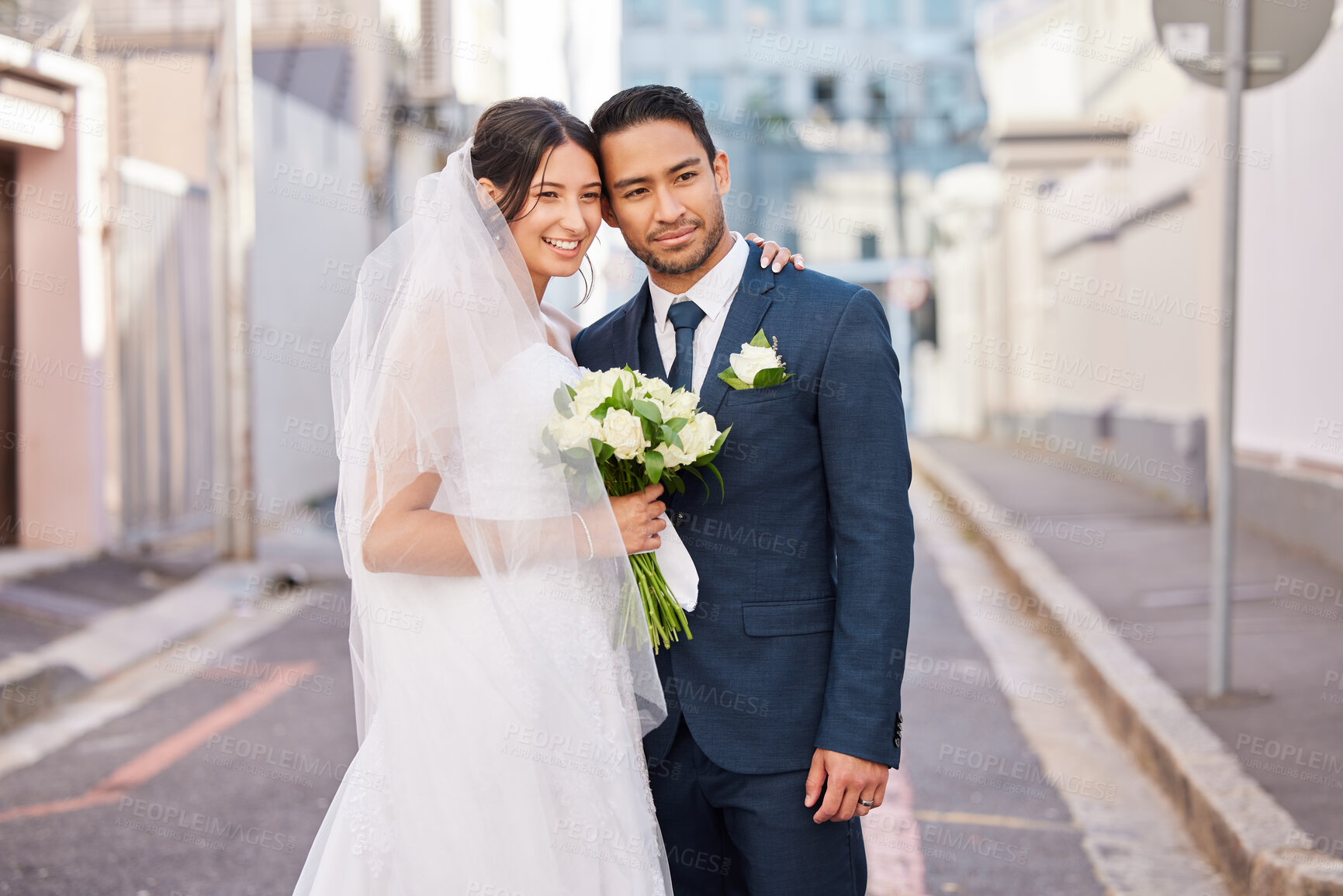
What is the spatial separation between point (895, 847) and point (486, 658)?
245 cm

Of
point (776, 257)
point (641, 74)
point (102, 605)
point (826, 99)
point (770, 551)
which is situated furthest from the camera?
point (641, 74)

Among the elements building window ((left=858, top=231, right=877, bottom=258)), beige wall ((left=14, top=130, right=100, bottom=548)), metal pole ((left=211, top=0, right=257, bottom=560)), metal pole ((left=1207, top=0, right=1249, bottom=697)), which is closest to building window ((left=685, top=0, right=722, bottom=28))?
building window ((left=858, top=231, right=877, bottom=258))

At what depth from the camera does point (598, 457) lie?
2.46 metres

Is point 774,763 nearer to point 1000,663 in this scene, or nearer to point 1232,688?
point 1232,688

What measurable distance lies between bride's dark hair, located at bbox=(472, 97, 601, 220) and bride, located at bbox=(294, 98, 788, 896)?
0.01m

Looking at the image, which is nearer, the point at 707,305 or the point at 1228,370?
the point at 707,305

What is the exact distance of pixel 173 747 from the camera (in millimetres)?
5566

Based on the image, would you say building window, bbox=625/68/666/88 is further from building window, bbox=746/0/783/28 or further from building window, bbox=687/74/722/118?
building window, bbox=746/0/783/28

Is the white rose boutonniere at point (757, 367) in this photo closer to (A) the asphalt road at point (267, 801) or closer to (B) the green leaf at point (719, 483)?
(B) the green leaf at point (719, 483)

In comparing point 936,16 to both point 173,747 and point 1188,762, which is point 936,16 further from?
point 173,747

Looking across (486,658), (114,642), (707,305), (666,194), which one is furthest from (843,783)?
(114,642)

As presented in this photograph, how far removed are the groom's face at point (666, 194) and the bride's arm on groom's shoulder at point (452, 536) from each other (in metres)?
0.51

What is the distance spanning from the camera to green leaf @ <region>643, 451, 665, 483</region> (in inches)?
93.4

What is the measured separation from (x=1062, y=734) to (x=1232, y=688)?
31.6 inches
